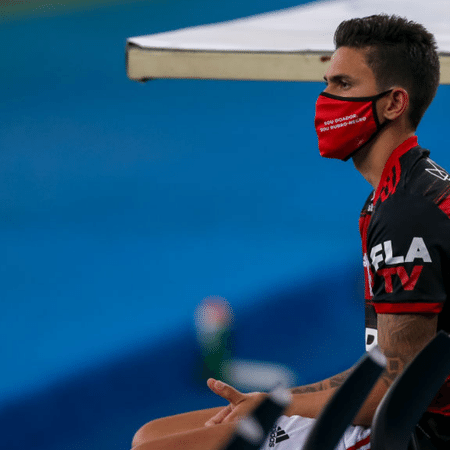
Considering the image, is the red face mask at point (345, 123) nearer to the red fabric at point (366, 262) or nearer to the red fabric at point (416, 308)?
the red fabric at point (366, 262)

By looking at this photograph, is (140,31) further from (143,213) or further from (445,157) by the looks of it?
(445,157)

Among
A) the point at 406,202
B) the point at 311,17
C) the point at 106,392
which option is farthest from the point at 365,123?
the point at 106,392

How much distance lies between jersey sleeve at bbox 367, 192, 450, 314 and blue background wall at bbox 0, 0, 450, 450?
3.50m

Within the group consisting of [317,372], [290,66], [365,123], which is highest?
[290,66]

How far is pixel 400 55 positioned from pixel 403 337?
681mm

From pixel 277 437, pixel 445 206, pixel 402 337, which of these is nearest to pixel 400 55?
pixel 445 206

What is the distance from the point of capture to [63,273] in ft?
17.0

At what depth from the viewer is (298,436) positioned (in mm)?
1288

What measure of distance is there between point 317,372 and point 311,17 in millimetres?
2974

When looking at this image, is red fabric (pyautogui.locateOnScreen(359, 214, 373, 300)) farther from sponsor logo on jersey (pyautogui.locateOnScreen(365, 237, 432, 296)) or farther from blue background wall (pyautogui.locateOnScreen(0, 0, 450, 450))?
blue background wall (pyautogui.locateOnScreen(0, 0, 450, 450))

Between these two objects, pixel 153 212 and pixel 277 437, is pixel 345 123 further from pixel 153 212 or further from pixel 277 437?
pixel 153 212

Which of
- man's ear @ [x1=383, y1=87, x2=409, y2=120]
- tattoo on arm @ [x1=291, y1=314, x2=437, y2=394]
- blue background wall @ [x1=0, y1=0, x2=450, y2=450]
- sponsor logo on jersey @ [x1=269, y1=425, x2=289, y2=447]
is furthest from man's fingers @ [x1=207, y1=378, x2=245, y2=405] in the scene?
blue background wall @ [x1=0, y1=0, x2=450, y2=450]

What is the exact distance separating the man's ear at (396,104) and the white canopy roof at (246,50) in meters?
0.48

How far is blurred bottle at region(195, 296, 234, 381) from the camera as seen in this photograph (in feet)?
14.6
